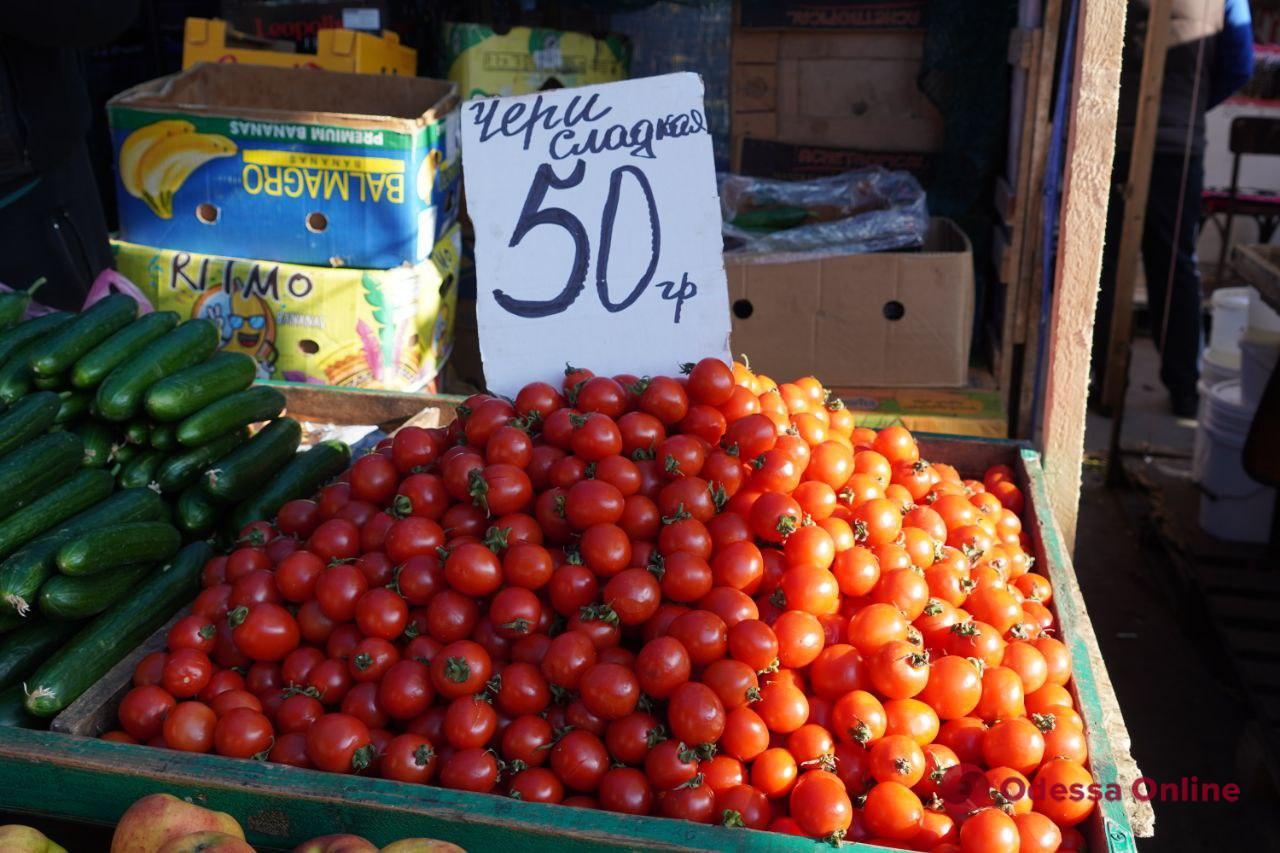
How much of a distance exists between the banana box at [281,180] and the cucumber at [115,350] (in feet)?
3.83

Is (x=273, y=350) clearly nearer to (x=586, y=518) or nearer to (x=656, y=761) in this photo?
(x=586, y=518)

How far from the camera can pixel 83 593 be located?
2.19 m

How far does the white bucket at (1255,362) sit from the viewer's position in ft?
14.7

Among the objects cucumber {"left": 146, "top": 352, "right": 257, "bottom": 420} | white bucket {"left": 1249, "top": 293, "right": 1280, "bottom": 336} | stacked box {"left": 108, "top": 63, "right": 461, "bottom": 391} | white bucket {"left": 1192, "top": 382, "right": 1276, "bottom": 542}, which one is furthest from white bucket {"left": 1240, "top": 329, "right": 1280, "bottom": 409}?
cucumber {"left": 146, "top": 352, "right": 257, "bottom": 420}

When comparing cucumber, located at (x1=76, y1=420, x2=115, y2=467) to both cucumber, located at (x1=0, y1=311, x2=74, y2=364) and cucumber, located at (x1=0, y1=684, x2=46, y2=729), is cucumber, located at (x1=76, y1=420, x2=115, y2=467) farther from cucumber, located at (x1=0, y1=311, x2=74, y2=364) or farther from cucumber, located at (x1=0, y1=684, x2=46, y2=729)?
cucumber, located at (x1=0, y1=684, x2=46, y2=729)

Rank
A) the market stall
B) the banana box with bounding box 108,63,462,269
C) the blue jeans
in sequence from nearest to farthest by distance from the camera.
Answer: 1. the market stall
2. the banana box with bounding box 108,63,462,269
3. the blue jeans

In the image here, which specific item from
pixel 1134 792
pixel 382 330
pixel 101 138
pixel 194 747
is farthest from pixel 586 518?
pixel 101 138

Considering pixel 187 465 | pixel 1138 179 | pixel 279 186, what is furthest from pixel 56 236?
pixel 1138 179

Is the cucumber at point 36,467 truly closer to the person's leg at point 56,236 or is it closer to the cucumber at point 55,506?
the cucumber at point 55,506

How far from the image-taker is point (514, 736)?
1798mm

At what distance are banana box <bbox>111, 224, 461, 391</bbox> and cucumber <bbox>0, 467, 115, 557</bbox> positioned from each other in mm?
1487

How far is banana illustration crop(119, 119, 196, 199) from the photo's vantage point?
3.94 meters

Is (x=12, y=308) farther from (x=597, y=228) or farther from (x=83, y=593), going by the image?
(x=597, y=228)

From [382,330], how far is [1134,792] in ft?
9.54
